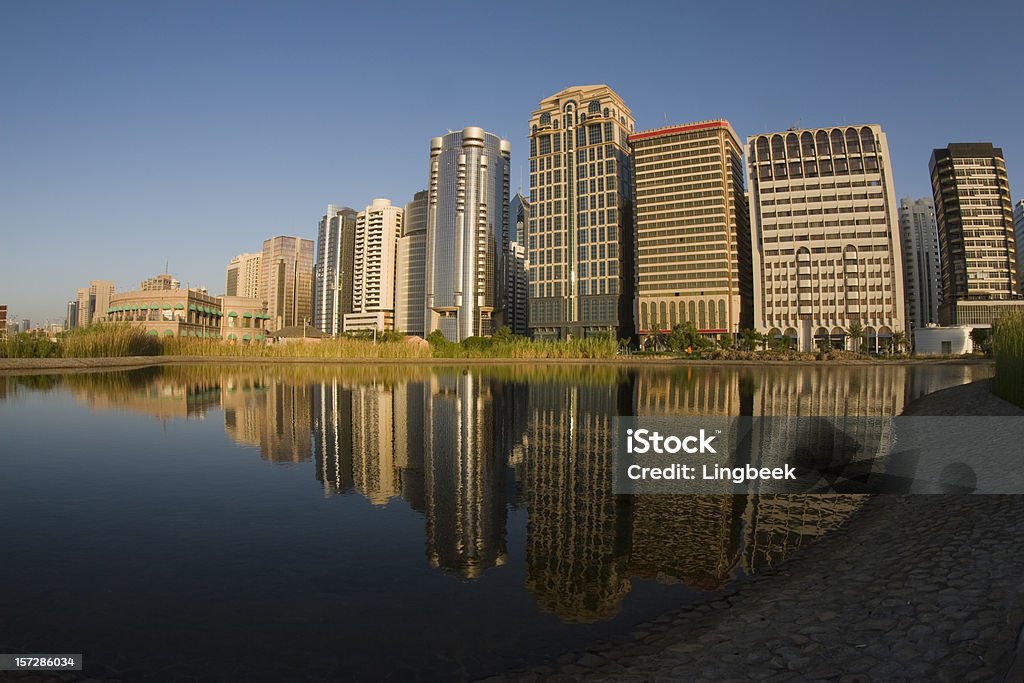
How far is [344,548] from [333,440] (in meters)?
10.1

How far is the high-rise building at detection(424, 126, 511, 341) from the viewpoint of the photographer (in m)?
185

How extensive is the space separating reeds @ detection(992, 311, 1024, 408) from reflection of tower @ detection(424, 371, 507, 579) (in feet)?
72.2

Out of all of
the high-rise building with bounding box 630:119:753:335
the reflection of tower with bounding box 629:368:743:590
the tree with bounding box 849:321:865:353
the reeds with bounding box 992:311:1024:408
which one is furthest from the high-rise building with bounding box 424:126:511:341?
the reflection of tower with bounding box 629:368:743:590

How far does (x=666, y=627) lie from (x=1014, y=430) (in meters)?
17.9

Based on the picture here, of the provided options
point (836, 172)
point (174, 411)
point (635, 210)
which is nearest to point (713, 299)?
point (635, 210)

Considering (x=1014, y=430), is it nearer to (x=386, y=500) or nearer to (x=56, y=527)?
(x=386, y=500)

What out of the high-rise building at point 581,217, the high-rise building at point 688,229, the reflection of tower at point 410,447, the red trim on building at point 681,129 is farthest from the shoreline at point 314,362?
the red trim on building at point 681,129

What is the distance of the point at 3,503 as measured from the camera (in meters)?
11.4

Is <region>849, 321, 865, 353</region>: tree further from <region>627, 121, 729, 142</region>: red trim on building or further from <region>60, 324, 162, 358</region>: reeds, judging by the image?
<region>60, 324, 162, 358</region>: reeds

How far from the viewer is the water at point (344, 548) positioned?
20.5ft

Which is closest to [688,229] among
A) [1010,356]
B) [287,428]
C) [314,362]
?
[314,362]

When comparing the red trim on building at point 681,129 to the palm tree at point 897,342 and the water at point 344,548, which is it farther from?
the water at point 344,548

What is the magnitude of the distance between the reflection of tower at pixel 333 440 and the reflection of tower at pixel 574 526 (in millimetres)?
4504

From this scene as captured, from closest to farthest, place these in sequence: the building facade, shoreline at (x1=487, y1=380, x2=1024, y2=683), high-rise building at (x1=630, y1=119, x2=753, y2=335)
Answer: shoreline at (x1=487, y1=380, x2=1024, y2=683) → the building facade → high-rise building at (x1=630, y1=119, x2=753, y2=335)
